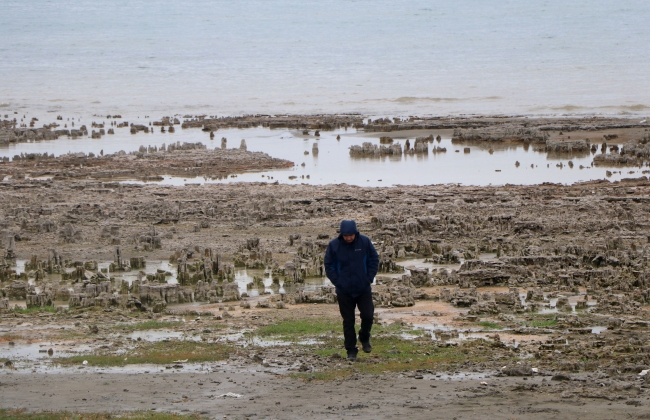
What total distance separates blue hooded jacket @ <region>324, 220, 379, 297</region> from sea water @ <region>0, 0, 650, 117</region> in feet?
133

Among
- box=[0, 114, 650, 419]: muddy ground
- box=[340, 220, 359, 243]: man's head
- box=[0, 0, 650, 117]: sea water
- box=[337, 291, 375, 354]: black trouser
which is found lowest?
box=[0, 114, 650, 419]: muddy ground

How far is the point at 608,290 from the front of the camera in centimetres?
1466

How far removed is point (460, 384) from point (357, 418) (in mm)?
1468

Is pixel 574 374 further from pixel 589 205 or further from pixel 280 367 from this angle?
pixel 589 205

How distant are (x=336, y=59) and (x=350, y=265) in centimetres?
8115

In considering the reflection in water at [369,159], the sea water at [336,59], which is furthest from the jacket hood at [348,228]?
the sea water at [336,59]

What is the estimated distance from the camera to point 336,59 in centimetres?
9056

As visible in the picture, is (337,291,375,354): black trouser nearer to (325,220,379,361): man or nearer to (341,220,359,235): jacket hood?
(325,220,379,361): man

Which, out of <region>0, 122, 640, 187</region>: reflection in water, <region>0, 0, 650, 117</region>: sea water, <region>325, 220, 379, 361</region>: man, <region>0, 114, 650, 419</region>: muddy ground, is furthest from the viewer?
<region>0, 0, 650, 117</region>: sea water

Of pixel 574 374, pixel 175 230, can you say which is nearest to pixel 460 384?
pixel 574 374

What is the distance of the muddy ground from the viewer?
952cm

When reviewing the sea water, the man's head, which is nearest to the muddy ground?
the man's head

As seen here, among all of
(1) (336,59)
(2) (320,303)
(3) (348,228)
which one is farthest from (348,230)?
(1) (336,59)

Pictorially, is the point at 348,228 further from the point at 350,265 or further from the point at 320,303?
the point at 320,303
